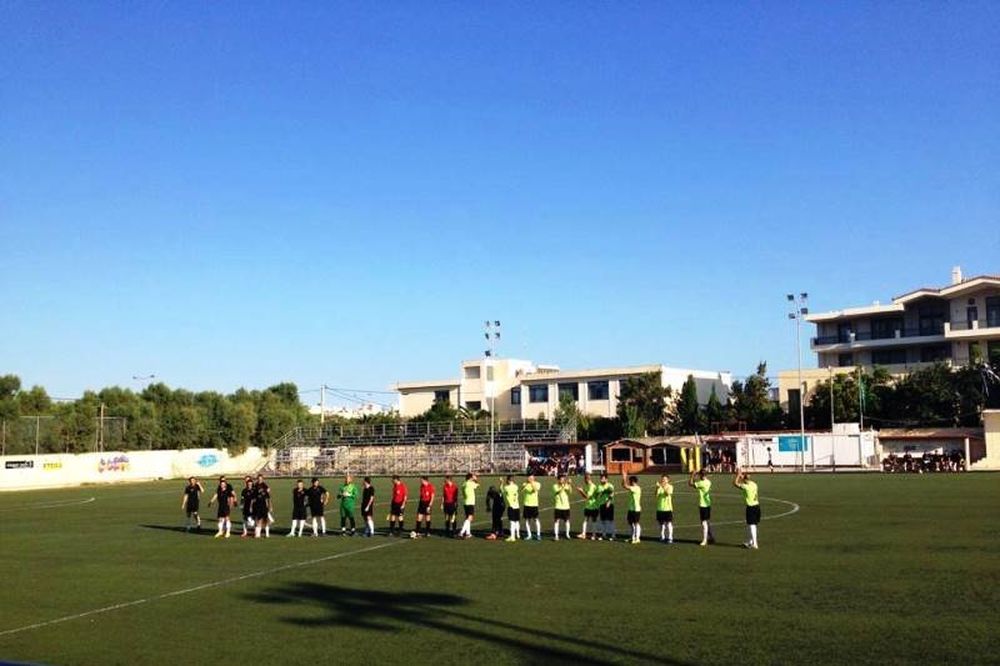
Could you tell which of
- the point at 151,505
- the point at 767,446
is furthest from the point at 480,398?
the point at 151,505

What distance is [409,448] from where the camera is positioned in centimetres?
8644

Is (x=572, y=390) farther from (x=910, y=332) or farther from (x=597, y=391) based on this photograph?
(x=910, y=332)

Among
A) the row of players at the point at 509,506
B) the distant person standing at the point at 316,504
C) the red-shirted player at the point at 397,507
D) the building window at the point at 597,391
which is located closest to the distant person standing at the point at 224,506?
the row of players at the point at 509,506

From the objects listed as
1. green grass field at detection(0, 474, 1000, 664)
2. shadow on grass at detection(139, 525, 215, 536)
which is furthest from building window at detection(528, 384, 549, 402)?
green grass field at detection(0, 474, 1000, 664)

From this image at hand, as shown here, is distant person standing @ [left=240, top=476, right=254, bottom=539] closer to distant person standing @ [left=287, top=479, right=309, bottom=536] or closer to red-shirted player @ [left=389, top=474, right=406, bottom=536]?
distant person standing @ [left=287, top=479, right=309, bottom=536]

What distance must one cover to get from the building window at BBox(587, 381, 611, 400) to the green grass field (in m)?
71.4

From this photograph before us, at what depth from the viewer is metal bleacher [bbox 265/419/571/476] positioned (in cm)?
8144

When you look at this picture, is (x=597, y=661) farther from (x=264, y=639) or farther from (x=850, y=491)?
(x=850, y=491)

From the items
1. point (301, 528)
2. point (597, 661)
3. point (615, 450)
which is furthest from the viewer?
point (615, 450)

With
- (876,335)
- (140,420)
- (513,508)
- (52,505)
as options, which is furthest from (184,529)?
(876,335)

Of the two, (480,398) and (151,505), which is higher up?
(480,398)

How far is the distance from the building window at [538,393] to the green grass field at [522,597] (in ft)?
247

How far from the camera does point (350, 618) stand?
49.0 feet

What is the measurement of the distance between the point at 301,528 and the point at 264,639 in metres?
15.0
